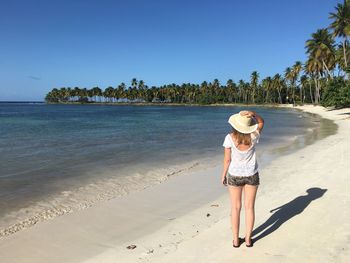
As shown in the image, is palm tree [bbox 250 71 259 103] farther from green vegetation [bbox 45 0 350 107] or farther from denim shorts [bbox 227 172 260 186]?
denim shorts [bbox 227 172 260 186]

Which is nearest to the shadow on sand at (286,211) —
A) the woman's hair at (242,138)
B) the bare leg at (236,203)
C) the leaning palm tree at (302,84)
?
the bare leg at (236,203)

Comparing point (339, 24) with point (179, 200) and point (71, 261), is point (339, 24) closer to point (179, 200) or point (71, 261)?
point (179, 200)

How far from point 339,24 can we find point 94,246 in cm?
6318

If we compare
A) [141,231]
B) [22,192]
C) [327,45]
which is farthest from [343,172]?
[327,45]

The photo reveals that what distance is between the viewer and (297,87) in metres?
134

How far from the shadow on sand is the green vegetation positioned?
36.7 meters

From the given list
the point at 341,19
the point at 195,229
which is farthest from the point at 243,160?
the point at 341,19

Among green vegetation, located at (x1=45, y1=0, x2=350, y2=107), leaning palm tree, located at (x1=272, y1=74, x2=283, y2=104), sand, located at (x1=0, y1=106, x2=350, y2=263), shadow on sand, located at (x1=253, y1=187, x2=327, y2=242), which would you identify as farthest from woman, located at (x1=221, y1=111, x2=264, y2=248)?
leaning palm tree, located at (x1=272, y1=74, x2=283, y2=104)

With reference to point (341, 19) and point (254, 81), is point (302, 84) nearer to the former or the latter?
point (254, 81)

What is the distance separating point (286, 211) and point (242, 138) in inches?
107

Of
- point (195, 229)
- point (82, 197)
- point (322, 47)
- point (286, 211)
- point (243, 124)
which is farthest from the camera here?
point (322, 47)

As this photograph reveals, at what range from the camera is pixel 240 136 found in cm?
516

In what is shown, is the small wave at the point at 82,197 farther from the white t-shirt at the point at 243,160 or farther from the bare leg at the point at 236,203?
the white t-shirt at the point at 243,160

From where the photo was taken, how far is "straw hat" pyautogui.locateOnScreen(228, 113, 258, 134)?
16.7 ft
